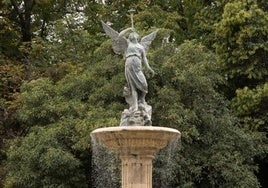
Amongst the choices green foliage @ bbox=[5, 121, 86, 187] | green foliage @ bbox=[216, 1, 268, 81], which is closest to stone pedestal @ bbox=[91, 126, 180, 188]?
green foliage @ bbox=[5, 121, 86, 187]

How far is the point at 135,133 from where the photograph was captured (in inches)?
475

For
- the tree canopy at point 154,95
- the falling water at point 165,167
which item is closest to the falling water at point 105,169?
the tree canopy at point 154,95

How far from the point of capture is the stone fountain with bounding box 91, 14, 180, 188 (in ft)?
39.8

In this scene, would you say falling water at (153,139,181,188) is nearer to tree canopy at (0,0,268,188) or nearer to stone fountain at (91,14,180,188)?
tree canopy at (0,0,268,188)

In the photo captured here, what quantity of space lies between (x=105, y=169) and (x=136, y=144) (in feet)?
22.8

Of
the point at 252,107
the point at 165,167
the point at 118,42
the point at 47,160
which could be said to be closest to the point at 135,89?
the point at 118,42

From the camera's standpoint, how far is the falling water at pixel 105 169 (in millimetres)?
18031

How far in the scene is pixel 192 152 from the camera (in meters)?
19.4

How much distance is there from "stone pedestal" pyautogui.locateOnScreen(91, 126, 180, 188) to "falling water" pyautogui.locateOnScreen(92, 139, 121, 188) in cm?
435

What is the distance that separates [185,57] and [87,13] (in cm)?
665

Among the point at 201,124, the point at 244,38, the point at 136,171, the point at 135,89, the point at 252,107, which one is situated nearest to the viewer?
the point at 136,171

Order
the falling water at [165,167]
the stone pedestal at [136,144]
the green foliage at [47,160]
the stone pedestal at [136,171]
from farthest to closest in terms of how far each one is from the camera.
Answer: the falling water at [165,167], the green foliage at [47,160], the stone pedestal at [136,171], the stone pedestal at [136,144]

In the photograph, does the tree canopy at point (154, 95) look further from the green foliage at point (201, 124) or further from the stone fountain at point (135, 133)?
the stone fountain at point (135, 133)

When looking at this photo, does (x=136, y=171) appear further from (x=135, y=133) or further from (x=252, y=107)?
(x=252, y=107)
